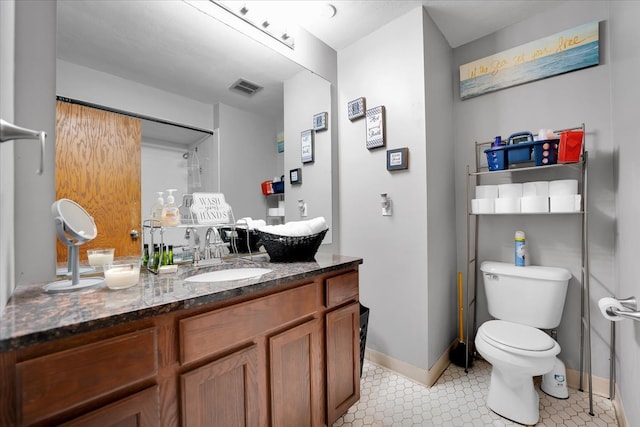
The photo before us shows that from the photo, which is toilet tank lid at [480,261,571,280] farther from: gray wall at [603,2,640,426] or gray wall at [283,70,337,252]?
gray wall at [283,70,337,252]

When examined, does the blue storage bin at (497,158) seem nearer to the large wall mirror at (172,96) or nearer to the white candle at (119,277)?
the large wall mirror at (172,96)

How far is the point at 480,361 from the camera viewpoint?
218 cm

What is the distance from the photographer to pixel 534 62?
2.00 m

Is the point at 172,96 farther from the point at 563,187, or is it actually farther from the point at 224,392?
the point at 563,187

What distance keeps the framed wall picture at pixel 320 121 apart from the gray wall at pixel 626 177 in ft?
5.53

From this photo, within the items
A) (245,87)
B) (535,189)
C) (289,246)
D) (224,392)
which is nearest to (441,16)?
(535,189)

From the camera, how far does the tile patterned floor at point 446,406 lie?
1.57 m

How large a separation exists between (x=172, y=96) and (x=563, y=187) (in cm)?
232

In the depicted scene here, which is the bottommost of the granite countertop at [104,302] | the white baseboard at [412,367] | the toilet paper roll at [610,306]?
the white baseboard at [412,367]

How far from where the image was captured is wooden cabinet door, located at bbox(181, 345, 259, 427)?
894 mm

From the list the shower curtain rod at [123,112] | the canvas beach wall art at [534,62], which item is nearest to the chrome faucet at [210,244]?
the shower curtain rod at [123,112]

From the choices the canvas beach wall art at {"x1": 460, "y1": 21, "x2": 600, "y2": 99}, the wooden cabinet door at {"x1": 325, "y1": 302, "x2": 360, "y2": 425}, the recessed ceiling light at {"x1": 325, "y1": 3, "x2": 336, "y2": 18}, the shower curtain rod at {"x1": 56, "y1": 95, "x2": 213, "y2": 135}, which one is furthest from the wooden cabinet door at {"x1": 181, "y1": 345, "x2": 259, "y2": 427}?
the canvas beach wall art at {"x1": 460, "y1": 21, "x2": 600, "y2": 99}

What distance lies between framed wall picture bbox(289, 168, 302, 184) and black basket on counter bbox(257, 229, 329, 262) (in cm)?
63

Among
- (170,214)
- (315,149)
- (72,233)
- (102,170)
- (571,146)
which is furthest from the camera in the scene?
(315,149)
